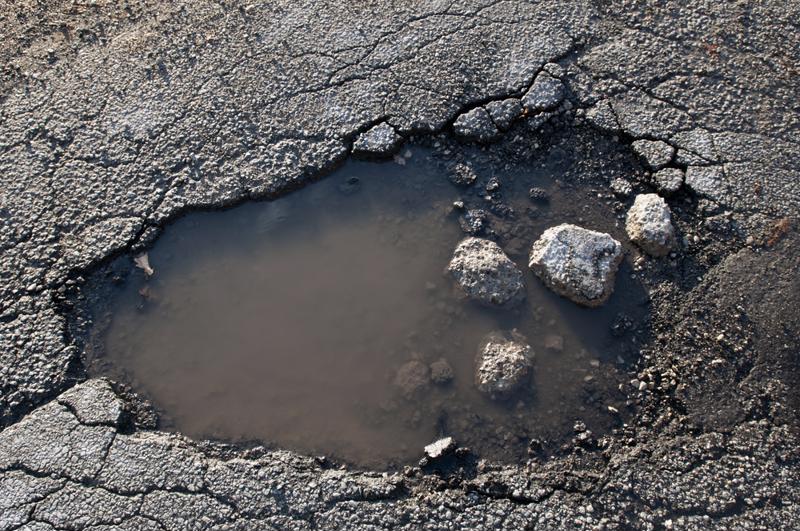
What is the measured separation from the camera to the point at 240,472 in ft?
9.93

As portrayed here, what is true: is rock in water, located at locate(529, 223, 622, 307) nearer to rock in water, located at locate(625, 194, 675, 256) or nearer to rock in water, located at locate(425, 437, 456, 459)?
rock in water, located at locate(625, 194, 675, 256)

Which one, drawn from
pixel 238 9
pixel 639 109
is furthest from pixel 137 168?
pixel 639 109

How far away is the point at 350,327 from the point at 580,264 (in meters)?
1.26

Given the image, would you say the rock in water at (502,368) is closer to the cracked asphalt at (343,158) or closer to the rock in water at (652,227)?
the cracked asphalt at (343,158)

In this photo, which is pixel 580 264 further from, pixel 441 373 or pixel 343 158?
pixel 343 158

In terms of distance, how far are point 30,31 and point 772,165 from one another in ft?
15.4

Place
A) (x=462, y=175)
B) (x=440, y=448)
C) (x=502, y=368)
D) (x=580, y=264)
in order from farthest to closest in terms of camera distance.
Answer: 1. (x=462, y=175)
2. (x=580, y=264)
3. (x=502, y=368)
4. (x=440, y=448)

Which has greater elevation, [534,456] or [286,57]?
[286,57]

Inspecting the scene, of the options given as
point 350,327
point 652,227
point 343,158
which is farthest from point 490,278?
point 343,158

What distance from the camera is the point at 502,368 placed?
10.6ft

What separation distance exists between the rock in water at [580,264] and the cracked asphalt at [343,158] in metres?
0.26

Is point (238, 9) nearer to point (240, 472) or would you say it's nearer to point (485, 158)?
point (485, 158)

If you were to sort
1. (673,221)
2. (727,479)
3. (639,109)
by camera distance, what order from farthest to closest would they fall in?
(639,109)
(673,221)
(727,479)

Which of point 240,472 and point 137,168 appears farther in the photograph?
point 137,168
